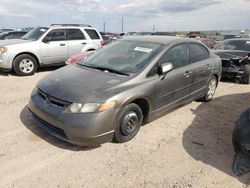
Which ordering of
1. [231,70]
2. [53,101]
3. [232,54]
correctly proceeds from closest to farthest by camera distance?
[53,101] → [231,70] → [232,54]

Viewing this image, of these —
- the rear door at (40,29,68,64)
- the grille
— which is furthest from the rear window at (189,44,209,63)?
the rear door at (40,29,68,64)

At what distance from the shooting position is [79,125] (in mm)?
3535

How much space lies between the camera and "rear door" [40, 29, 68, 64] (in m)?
9.26

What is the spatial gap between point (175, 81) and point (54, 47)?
599 cm

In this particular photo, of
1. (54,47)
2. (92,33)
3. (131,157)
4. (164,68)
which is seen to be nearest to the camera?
(131,157)

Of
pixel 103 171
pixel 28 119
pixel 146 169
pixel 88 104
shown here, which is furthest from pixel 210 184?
pixel 28 119

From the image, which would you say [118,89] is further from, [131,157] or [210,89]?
[210,89]

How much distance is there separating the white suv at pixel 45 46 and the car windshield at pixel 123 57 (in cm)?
444

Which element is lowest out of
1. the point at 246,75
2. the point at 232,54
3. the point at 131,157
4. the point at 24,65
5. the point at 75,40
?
the point at 131,157

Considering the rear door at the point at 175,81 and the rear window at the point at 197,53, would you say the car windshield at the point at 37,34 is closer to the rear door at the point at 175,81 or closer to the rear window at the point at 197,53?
the rear window at the point at 197,53

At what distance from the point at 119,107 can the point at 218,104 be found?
3491 millimetres

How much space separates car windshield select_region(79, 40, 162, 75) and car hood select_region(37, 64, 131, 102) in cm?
23

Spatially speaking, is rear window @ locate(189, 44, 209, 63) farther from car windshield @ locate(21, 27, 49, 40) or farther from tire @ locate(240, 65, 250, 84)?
car windshield @ locate(21, 27, 49, 40)

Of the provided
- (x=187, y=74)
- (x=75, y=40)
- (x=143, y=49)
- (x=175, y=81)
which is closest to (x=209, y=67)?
(x=187, y=74)
